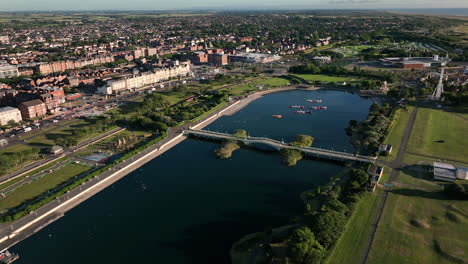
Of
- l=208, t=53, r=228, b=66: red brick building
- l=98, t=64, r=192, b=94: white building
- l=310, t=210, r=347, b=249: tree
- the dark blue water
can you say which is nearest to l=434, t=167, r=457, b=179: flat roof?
the dark blue water

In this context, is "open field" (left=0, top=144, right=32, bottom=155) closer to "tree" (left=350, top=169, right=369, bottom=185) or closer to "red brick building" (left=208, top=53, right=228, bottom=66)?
"tree" (left=350, top=169, right=369, bottom=185)

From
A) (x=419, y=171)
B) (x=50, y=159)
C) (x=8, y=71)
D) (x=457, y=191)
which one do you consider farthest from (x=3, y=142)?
(x=457, y=191)

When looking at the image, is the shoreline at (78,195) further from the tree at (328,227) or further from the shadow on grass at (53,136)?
the tree at (328,227)

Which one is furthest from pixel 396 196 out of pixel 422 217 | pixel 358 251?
pixel 358 251

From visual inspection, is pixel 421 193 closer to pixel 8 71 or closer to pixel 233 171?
pixel 233 171

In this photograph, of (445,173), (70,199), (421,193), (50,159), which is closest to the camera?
(421,193)
